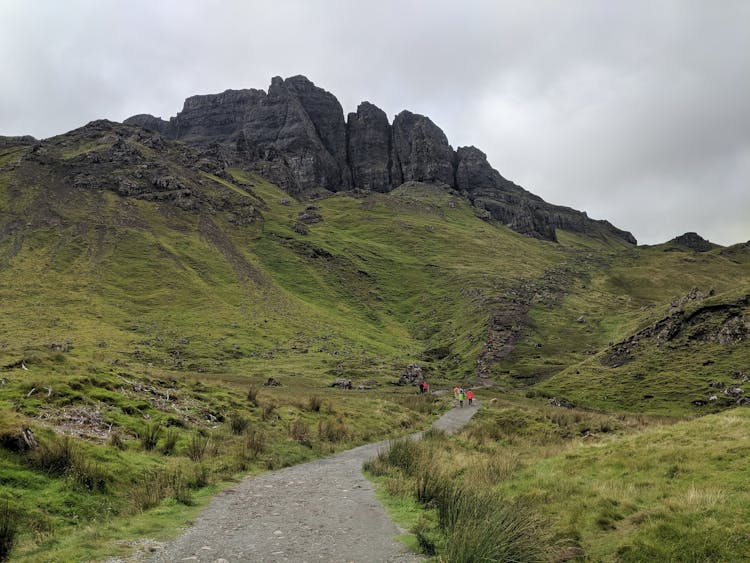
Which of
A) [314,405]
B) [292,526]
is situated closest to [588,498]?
[292,526]

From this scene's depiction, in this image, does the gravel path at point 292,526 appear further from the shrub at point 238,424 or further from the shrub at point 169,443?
the shrub at point 238,424

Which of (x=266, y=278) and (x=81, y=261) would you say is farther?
(x=266, y=278)

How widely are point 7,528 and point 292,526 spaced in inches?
262

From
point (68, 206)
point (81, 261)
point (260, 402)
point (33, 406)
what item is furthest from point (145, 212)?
point (33, 406)

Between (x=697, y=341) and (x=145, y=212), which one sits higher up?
(x=145, y=212)

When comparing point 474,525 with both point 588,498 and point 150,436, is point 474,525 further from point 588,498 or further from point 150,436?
point 150,436

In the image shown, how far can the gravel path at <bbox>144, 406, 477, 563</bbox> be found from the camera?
1114 centimetres

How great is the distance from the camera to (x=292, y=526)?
1335cm

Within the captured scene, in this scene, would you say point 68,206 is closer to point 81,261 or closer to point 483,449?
point 81,261

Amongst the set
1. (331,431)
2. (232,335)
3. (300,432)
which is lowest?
(331,431)

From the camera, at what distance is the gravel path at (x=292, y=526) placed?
11.1m

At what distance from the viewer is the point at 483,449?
2931 centimetres

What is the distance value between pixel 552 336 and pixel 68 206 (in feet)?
495

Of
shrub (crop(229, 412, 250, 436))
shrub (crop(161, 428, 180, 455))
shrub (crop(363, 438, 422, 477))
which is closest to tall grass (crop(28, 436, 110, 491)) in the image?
shrub (crop(161, 428, 180, 455))
